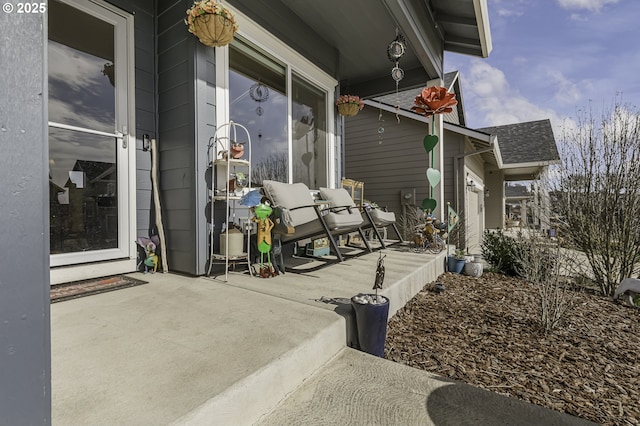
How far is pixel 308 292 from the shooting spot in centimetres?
230

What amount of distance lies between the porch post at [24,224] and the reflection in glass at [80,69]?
2.41 metres

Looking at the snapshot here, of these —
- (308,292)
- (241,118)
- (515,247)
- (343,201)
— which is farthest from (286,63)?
(515,247)

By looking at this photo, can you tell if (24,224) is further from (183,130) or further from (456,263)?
(456,263)

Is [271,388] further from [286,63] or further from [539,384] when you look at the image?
[286,63]

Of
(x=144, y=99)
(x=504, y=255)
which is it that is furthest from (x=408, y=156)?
(x=144, y=99)

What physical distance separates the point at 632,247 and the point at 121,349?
5.23 metres

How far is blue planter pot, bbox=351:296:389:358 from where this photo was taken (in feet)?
5.79

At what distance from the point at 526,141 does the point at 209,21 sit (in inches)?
467

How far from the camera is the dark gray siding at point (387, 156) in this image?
7656mm

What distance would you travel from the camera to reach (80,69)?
276 centimetres

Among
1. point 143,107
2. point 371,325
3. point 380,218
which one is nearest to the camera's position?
point 371,325

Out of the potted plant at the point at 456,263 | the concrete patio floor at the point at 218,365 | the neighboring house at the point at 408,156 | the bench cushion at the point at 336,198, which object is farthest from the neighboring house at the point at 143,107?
the neighboring house at the point at 408,156

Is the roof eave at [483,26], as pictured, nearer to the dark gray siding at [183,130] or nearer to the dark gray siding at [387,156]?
the dark gray siding at [387,156]

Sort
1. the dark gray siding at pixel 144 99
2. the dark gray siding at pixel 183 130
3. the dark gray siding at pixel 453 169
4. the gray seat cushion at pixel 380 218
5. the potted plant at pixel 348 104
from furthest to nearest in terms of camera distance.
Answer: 1. the dark gray siding at pixel 453 169
2. the potted plant at pixel 348 104
3. the gray seat cushion at pixel 380 218
4. the dark gray siding at pixel 144 99
5. the dark gray siding at pixel 183 130
